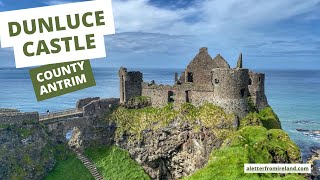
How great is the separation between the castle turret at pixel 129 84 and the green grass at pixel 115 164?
22.2ft

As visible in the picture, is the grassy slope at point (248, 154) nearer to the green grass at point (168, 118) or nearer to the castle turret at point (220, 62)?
the green grass at point (168, 118)

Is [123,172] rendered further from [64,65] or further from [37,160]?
[64,65]

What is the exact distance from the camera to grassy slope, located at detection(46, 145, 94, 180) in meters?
43.3

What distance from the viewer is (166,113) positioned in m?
45.2

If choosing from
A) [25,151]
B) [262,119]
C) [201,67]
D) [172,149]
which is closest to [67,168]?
[25,151]

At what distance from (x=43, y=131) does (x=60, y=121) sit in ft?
7.77

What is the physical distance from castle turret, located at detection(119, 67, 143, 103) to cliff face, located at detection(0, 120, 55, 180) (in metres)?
10.9

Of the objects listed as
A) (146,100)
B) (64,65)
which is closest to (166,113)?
(146,100)

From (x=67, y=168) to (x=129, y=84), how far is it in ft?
41.5

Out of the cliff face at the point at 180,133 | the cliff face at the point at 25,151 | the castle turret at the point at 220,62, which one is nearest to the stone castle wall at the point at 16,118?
the cliff face at the point at 25,151

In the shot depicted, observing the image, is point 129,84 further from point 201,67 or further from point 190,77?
point 201,67

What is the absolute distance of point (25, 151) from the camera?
4253 cm

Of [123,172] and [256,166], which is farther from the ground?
[256,166]

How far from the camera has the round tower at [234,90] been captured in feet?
130
